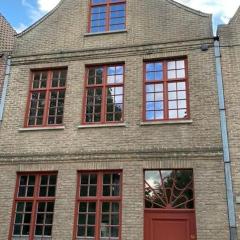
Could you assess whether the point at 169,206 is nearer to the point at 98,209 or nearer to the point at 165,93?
the point at 98,209

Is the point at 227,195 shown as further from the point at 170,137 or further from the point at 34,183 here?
the point at 34,183

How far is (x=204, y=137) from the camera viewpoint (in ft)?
36.4

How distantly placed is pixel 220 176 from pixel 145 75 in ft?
13.5

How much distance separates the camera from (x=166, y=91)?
39.4ft

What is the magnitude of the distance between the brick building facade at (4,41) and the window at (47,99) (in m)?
1.23

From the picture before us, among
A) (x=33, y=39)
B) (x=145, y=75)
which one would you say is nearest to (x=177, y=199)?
(x=145, y=75)

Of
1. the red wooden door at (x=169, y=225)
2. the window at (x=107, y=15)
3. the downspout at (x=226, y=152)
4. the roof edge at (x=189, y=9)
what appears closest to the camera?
the downspout at (x=226, y=152)

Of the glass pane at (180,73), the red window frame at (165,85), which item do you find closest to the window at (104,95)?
the red window frame at (165,85)

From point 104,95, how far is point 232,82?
409cm

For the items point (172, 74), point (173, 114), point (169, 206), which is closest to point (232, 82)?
point (172, 74)

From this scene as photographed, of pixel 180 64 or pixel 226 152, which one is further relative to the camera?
pixel 180 64

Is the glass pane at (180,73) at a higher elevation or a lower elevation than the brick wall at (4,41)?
lower

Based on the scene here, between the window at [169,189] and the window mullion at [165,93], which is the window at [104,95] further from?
the window at [169,189]

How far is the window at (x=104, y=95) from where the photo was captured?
40.1 feet
